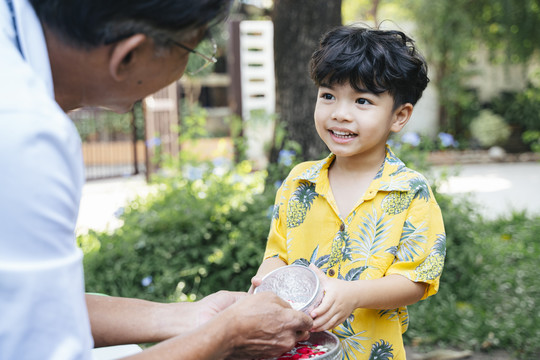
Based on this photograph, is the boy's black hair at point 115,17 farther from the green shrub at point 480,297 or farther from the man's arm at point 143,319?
the green shrub at point 480,297

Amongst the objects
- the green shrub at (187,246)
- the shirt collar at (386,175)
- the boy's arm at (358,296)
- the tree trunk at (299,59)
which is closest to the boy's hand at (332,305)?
the boy's arm at (358,296)

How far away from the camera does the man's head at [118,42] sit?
1.10 m

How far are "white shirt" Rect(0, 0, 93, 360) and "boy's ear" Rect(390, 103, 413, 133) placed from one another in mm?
1096

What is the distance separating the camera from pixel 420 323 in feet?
11.8

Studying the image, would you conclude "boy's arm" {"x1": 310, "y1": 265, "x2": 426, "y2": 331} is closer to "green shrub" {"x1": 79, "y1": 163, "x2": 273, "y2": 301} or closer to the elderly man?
the elderly man

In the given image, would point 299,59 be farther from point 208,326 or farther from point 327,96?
point 208,326

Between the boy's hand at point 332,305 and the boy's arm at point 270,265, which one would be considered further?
the boy's arm at point 270,265

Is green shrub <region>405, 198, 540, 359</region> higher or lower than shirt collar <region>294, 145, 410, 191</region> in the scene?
lower

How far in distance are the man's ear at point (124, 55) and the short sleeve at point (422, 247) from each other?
0.94 meters

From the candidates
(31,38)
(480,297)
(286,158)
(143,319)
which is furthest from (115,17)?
(480,297)

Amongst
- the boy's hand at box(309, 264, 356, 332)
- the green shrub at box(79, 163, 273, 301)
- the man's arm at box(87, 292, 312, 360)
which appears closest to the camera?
the man's arm at box(87, 292, 312, 360)

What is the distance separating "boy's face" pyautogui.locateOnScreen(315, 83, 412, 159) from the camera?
176cm

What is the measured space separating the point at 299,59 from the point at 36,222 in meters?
3.36

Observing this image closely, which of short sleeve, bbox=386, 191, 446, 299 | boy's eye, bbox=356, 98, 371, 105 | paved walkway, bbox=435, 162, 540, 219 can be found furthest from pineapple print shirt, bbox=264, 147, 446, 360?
paved walkway, bbox=435, 162, 540, 219
